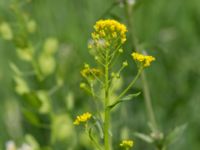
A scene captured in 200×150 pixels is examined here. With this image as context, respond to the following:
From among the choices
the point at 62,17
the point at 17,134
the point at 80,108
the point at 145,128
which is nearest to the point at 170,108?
the point at 145,128

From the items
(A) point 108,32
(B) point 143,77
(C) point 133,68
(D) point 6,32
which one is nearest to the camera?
(A) point 108,32

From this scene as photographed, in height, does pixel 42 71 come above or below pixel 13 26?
below

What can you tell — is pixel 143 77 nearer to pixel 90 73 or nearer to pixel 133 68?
pixel 90 73

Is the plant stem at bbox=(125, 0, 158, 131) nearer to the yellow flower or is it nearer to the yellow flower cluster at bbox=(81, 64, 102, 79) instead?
the yellow flower

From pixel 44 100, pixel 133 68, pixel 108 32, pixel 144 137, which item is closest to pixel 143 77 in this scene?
pixel 144 137

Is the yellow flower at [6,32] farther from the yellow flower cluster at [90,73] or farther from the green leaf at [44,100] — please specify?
the yellow flower cluster at [90,73]

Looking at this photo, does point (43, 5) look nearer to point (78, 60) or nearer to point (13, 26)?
point (78, 60)

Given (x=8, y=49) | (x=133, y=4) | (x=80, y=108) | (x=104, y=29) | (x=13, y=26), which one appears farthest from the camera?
(x=8, y=49)
